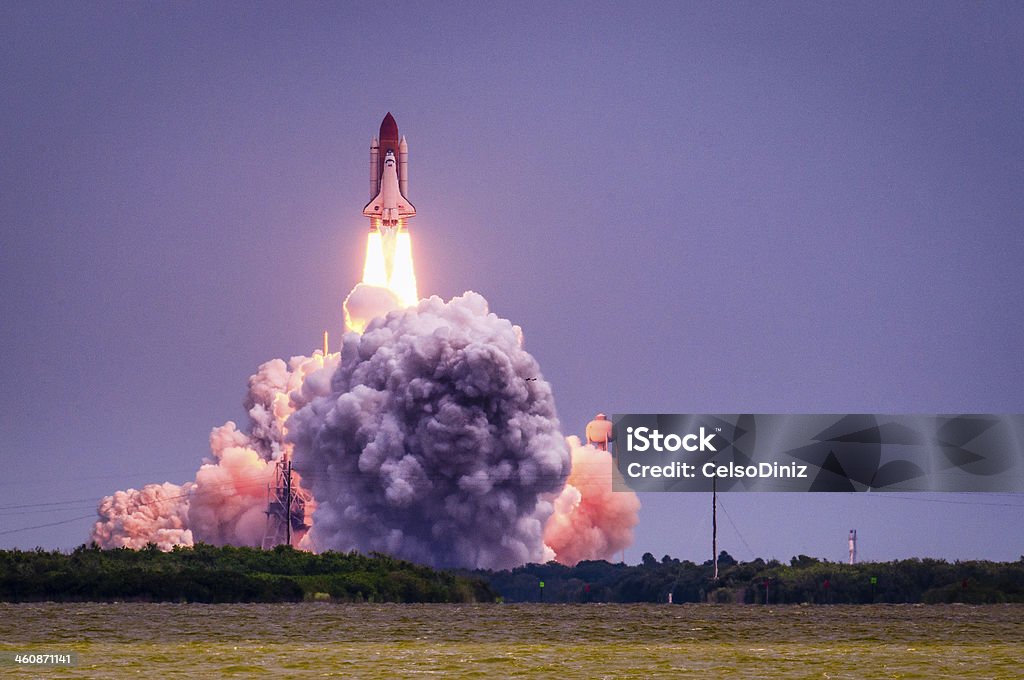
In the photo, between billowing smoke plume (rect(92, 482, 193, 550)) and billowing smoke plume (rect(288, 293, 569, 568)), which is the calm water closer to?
billowing smoke plume (rect(288, 293, 569, 568))

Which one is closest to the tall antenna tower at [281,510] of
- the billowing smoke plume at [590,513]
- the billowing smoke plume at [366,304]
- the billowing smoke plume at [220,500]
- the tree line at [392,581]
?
the billowing smoke plume at [220,500]

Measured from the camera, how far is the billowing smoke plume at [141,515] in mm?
142250

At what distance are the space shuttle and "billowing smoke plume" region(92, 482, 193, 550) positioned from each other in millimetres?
21175

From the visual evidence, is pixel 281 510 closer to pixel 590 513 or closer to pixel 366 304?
pixel 366 304

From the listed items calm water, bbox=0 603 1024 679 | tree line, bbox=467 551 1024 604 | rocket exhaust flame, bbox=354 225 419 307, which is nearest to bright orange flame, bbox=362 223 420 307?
rocket exhaust flame, bbox=354 225 419 307

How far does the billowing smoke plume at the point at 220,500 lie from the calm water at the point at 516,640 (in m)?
47.0

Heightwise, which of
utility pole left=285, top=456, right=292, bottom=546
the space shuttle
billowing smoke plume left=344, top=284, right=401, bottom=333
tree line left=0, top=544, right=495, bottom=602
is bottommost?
tree line left=0, top=544, right=495, bottom=602

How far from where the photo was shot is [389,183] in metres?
150

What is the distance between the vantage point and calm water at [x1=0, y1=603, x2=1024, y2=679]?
60156 mm

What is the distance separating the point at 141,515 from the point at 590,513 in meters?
27.7

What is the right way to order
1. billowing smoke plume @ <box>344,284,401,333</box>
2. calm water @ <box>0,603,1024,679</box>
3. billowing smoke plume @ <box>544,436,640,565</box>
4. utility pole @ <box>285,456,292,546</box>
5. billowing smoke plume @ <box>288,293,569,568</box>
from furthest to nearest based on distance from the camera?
billowing smoke plume @ <box>344,284,401,333</box> → billowing smoke plume @ <box>544,436,640,565</box> → billowing smoke plume @ <box>288,293,569,568</box> → utility pole @ <box>285,456,292,546</box> → calm water @ <box>0,603,1024,679</box>

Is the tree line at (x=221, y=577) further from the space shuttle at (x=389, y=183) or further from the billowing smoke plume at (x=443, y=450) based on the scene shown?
the space shuttle at (x=389, y=183)

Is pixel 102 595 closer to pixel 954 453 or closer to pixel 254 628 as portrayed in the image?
pixel 254 628

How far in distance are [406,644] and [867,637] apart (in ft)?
51.1
